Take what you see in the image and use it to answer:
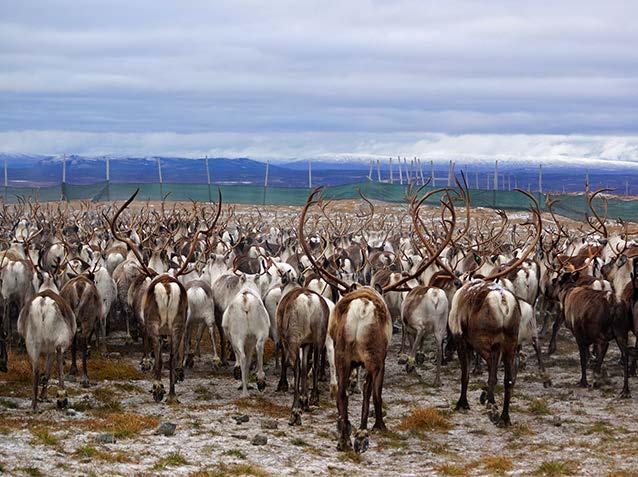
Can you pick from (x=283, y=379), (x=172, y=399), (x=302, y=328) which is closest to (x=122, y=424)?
(x=172, y=399)

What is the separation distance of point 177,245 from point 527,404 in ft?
40.1

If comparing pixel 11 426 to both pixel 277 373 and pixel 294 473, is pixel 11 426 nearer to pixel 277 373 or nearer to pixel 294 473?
pixel 294 473

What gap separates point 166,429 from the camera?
11703mm

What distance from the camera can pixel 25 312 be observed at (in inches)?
516

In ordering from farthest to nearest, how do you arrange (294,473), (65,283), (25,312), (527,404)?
(65,283) → (527,404) → (25,312) → (294,473)

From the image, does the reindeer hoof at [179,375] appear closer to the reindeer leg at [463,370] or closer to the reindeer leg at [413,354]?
the reindeer leg at [413,354]

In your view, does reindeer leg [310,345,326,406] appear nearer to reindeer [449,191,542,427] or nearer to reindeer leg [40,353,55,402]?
reindeer [449,191,542,427]

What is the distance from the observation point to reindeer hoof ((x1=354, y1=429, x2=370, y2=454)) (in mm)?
10836

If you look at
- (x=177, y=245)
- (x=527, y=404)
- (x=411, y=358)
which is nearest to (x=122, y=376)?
(x=411, y=358)

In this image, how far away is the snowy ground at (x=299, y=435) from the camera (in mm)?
10383

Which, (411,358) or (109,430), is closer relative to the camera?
(109,430)

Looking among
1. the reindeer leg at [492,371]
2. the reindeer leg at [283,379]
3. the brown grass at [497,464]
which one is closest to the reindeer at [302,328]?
the reindeer leg at [283,379]

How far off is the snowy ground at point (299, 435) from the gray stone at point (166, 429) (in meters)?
0.13

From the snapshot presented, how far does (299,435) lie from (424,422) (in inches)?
73.7
